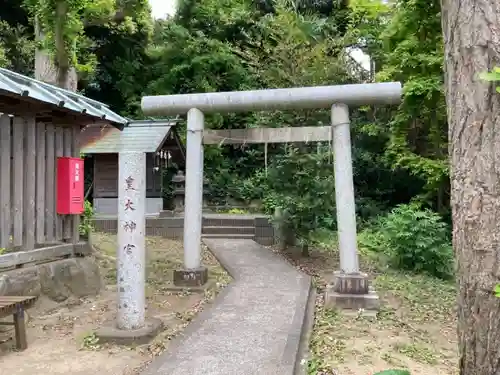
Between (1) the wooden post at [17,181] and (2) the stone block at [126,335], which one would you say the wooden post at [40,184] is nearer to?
(1) the wooden post at [17,181]

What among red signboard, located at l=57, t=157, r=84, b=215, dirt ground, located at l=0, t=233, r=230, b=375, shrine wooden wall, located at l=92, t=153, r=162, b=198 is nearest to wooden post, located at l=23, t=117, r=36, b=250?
red signboard, located at l=57, t=157, r=84, b=215

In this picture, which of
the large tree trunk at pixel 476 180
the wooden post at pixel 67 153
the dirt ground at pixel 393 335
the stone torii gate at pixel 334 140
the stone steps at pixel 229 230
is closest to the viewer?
the large tree trunk at pixel 476 180

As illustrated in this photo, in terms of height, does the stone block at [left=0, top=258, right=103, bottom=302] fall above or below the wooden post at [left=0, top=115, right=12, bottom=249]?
below

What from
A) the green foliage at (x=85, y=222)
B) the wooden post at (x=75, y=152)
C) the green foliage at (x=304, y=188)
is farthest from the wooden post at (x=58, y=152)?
the green foliage at (x=304, y=188)

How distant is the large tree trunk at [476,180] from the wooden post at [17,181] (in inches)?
219

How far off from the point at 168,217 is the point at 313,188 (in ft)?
19.1

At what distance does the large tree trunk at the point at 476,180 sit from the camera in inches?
89.7

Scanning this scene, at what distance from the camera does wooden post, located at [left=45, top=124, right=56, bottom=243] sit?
6.82 m

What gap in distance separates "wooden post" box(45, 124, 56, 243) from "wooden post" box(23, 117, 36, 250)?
0.38m

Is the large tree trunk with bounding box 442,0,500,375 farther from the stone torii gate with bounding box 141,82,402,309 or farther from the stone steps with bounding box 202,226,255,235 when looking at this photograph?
the stone steps with bounding box 202,226,255,235

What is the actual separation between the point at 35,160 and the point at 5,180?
0.66 metres

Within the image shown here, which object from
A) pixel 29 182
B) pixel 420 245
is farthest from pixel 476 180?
pixel 420 245

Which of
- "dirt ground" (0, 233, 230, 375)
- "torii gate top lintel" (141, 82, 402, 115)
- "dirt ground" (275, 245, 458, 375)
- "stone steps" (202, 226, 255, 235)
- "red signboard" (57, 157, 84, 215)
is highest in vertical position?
"torii gate top lintel" (141, 82, 402, 115)

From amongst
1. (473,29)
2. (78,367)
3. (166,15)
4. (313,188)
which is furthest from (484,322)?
(166,15)
